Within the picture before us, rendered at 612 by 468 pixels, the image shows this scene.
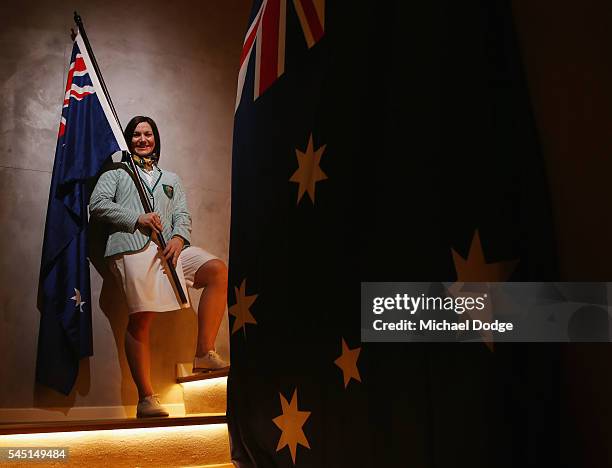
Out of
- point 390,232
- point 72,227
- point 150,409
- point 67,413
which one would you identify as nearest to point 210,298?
point 150,409

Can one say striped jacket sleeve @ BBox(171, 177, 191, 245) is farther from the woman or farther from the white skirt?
the white skirt

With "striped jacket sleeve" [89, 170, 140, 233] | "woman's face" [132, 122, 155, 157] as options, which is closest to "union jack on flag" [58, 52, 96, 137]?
"woman's face" [132, 122, 155, 157]

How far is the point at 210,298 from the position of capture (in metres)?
2.85

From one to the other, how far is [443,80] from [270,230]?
0.65 metres

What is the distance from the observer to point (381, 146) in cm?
96

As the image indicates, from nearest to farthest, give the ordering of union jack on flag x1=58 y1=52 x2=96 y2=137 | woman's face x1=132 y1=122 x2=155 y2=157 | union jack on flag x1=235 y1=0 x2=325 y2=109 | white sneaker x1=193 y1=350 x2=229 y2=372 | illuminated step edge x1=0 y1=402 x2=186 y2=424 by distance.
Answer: union jack on flag x1=235 y1=0 x2=325 y2=109 → illuminated step edge x1=0 y1=402 x2=186 y2=424 → white sneaker x1=193 y1=350 x2=229 y2=372 → union jack on flag x1=58 y1=52 x2=96 y2=137 → woman's face x1=132 y1=122 x2=155 y2=157

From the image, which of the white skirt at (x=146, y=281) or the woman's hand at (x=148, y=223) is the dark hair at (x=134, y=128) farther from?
the white skirt at (x=146, y=281)

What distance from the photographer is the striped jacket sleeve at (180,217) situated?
2.92m

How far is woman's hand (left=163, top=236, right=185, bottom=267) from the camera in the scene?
276 cm

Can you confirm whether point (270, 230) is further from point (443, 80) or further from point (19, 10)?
point (19, 10)

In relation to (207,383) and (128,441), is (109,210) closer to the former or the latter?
(207,383)

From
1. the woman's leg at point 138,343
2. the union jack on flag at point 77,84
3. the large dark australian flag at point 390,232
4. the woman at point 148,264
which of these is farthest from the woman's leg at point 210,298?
the large dark australian flag at point 390,232

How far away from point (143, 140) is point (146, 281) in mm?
809

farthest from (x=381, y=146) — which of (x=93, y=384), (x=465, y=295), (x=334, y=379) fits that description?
(x=93, y=384)
